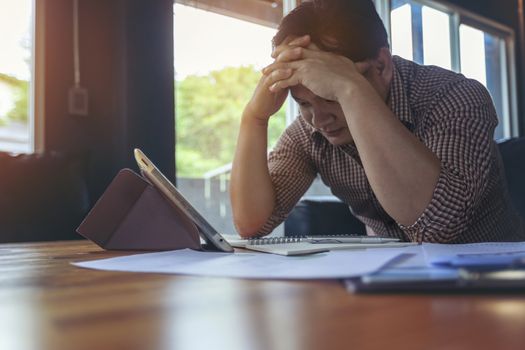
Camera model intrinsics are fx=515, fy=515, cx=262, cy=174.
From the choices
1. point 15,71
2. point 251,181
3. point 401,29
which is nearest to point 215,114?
point 401,29

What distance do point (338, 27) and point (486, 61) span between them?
3.66m

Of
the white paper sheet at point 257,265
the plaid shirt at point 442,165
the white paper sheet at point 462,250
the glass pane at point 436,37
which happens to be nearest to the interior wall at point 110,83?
the plaid shirt at point 442,165

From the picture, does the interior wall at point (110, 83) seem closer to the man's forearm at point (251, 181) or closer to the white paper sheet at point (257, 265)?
the man's forearm at point (251, 181)

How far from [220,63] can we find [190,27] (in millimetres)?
475

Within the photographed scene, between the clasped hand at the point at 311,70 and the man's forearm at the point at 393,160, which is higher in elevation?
the clasped hand at the point at 311,70

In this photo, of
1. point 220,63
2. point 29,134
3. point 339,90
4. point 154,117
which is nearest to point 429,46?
point 220,63

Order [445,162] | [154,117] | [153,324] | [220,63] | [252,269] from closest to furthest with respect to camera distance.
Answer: [153,324], [252,269], [445,162], [154,117], [220,63]

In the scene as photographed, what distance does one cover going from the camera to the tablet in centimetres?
73

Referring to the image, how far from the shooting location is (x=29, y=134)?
2.13m

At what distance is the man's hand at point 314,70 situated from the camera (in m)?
0.97

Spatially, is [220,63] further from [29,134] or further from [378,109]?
[378,109]

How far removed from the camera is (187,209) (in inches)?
29.4

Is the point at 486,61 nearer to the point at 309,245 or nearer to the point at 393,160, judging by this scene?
the point at 393,160

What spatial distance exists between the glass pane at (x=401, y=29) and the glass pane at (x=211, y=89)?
0.93 metres
